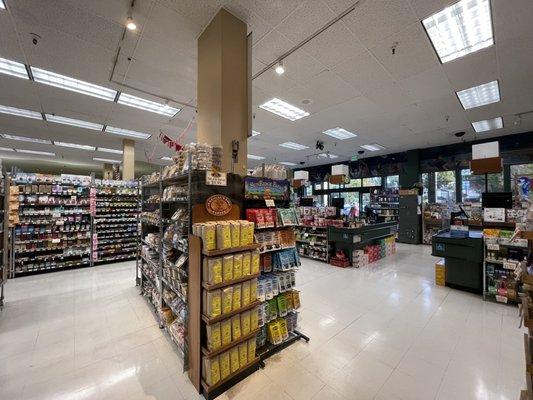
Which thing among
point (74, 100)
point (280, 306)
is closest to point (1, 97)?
point (74, 100)

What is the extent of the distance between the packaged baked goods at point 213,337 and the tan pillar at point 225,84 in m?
1.62

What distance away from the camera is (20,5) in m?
2.59

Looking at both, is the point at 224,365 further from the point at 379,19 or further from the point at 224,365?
the point at 379,19

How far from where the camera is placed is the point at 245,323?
221 cm

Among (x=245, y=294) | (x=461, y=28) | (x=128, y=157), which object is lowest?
(x=245, y=294)

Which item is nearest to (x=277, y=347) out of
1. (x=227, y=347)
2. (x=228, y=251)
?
(x=227, y=347)

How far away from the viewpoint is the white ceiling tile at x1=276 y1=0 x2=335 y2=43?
2.64 metres

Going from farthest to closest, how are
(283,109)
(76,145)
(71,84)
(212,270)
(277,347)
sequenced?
(76,145) → (283,109) → (71,84) → (277,347) → (212,270)

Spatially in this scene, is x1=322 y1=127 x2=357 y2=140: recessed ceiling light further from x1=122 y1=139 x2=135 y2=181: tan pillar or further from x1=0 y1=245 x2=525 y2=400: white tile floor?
x1=122 y1=139 x2=135 y2=181: tan pillar

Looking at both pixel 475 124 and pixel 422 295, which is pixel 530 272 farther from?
pixel 475 124

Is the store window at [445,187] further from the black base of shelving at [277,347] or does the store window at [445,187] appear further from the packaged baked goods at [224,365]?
the packaged baked goods at [224,365]

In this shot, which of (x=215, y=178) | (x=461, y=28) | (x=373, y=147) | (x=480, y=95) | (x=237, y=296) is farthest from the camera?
(x=373, y=147)

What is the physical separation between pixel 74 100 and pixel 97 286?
3.91 m

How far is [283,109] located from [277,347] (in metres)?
4.89
